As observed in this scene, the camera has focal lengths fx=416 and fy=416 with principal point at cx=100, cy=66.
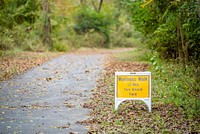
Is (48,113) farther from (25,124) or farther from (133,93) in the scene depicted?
(133,93)

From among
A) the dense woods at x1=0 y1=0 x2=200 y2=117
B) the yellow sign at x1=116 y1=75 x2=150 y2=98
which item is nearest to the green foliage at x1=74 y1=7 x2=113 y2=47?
the dense woods at x1=0 y1=0 x2=200 y2=117

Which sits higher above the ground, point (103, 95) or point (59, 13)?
point (59, 13)

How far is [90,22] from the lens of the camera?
161 ft

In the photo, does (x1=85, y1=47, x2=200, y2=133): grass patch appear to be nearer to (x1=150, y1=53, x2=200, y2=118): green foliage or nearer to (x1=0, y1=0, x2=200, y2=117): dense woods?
(x1=150, y1=53, x2=200, y2=118): green foliage

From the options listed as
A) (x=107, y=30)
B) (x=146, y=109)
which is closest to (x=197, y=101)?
(x=146, y=109)

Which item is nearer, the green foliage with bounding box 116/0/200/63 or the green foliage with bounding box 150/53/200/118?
the green foliage with bounding box 150/53/200/118

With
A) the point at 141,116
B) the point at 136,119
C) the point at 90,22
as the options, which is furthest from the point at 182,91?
the point at 90,22

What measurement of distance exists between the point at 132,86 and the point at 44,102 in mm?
2752

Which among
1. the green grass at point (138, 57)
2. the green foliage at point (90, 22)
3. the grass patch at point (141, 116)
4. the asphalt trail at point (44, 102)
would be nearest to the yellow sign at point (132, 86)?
the grass patch at point (141, 116)

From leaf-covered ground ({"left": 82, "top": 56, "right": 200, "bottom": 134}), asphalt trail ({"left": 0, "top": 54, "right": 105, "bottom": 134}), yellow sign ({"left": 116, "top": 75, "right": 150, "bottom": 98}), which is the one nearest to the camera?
leaf-covered ground ({"left": 82, "top": 56, "right": 200, "bottom": 134})

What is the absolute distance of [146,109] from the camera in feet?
34.3

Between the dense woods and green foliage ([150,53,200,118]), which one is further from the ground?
the dense woods

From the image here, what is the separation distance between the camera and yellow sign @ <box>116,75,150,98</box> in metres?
10.3

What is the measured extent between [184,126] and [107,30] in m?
42.0
